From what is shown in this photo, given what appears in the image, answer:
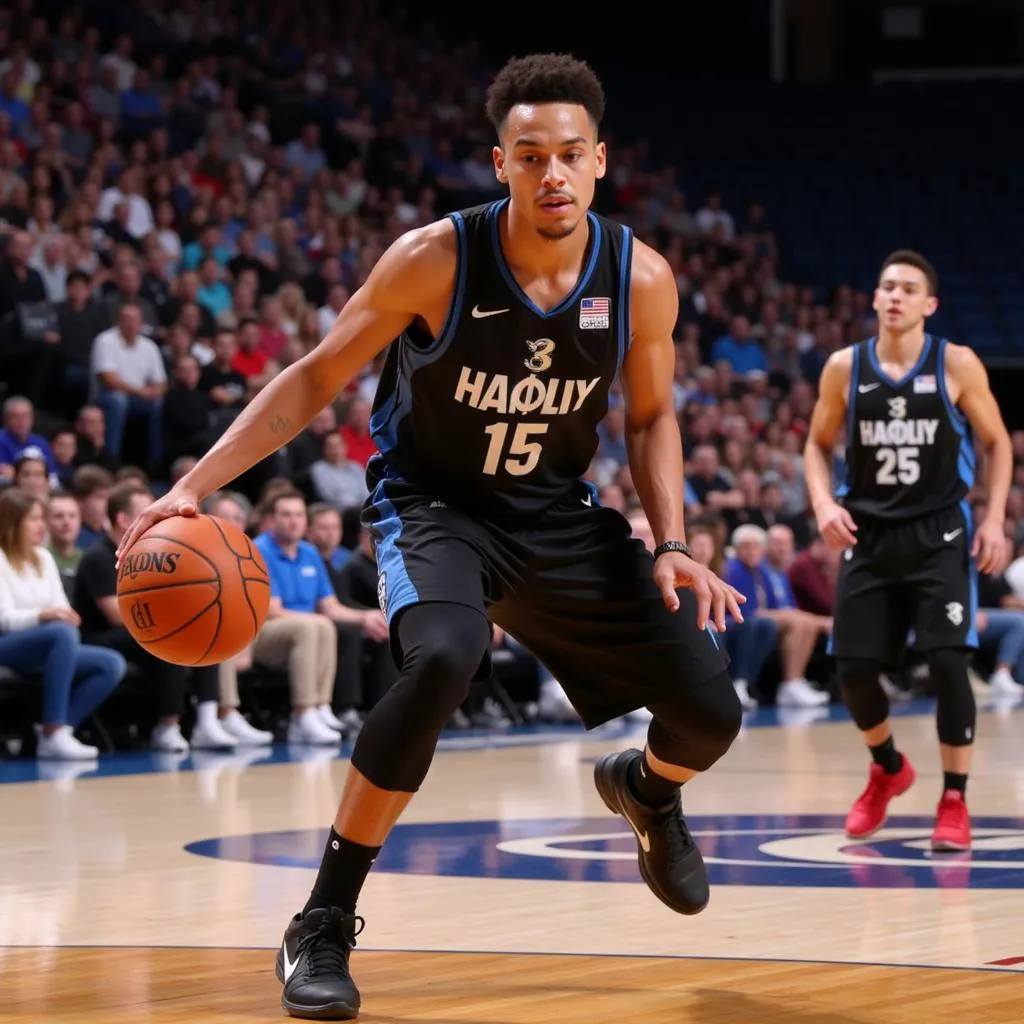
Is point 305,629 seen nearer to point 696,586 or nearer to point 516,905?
point 516,905

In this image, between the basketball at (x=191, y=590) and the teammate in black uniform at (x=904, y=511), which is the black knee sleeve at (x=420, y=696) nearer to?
the basketball at (x=191, y=590)

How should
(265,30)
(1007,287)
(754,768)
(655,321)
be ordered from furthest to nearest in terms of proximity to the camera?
(1007,287) < (265,30) < (754,768) < (655,321)

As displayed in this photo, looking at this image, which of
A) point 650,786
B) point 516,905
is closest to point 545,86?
point 650,786

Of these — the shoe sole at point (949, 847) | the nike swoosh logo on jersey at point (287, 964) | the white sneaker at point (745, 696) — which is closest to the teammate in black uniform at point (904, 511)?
the shoe sole at point (949, 847)

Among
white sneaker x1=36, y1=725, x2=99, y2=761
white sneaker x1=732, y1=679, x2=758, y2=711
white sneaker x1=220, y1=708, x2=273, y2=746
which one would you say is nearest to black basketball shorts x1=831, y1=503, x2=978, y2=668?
white sneaker x1=36, y1=725, x2=99, y2=761

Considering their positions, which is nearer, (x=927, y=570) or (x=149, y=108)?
(x=927, y=570)

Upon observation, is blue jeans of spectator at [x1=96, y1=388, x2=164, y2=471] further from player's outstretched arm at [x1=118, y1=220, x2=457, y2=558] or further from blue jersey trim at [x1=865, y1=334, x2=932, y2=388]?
player's outstretched arm at [x1=118, y1=220, x2=457, y2=558]

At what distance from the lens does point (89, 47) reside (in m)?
15.4

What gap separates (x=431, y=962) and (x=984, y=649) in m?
10.9

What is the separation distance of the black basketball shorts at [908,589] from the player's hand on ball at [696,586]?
247cm

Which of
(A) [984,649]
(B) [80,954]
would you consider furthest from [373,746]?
(A) [984,649]

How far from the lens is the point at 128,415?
1186cm

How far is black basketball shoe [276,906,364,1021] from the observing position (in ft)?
11.7

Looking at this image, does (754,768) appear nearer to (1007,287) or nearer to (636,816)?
(636,816)
